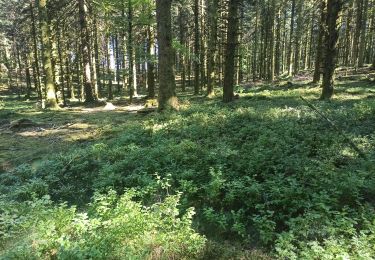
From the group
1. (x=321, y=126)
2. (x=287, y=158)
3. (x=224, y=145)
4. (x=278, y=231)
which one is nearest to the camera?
(x=278, y=231)

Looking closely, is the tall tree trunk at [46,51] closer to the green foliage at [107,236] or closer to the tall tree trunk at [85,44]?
the tall tree trunk at [85,44]

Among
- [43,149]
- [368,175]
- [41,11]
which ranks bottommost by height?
[43,149]

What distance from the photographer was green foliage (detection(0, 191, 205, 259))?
434 cm

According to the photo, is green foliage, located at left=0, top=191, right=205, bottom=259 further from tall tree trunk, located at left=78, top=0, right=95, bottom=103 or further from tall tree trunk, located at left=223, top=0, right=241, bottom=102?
tall tree trunk, located at left=78, top=0, right=95, bottom=103

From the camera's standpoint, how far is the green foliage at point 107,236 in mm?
4340

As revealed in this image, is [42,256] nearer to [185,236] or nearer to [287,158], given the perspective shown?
[185,236]

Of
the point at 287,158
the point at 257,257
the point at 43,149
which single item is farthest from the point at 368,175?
the point at 43,149

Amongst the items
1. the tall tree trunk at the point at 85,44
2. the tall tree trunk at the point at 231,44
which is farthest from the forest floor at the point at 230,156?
the tall tree trunk at the point at 85,44

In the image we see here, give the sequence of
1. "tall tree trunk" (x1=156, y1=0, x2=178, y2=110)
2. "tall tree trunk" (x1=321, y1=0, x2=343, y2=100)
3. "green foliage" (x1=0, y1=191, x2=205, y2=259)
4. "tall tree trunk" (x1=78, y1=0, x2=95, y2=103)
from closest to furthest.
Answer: "green foliage" (x1=0, y1=191, x2=205, y2=259)
"tall tree trunk" (x1=156, y1=0, x2=178, y2=110)
"tall tree trunk" (x1=321, y1=0, x2=343, y2=100)
"tall tree trunk" (x1=78, y1=0, x2=95, y2=103)

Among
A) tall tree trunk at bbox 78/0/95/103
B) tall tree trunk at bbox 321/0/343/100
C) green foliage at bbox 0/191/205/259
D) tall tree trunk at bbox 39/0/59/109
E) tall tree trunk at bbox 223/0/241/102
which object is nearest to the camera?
green foliage at bbox 0/191/205/259

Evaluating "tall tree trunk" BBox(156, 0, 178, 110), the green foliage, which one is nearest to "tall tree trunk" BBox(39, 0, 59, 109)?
"tall tree trunk" BBox(156, 0, 178, 110)

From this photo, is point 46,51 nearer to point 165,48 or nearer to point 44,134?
point 44,134

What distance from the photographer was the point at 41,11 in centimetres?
2014

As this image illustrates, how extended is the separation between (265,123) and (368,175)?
14.7 ft
